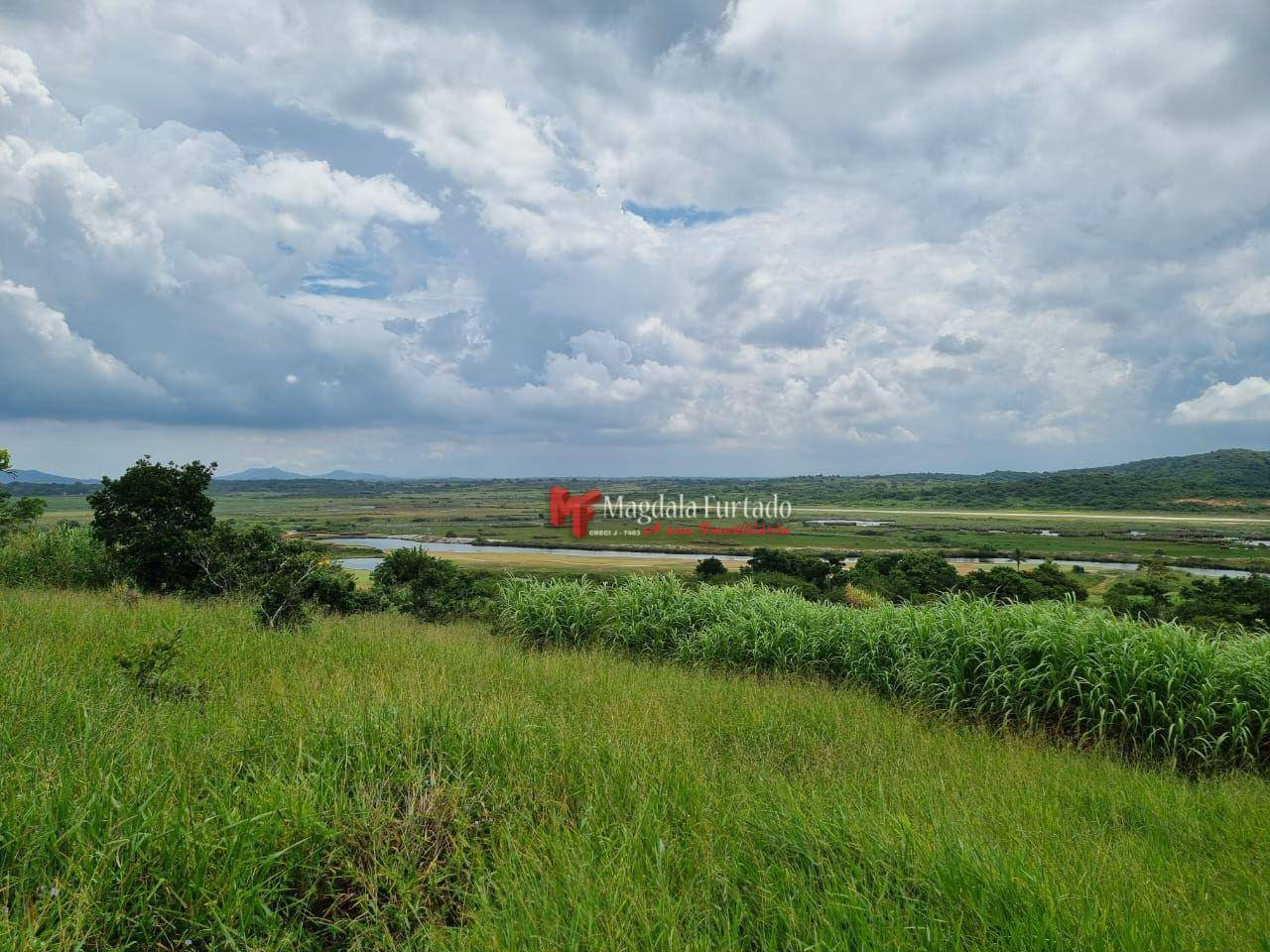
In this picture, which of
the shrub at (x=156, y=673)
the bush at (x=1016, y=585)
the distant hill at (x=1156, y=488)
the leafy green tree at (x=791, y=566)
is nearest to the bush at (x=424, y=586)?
the shrub at (x=156, y=673)

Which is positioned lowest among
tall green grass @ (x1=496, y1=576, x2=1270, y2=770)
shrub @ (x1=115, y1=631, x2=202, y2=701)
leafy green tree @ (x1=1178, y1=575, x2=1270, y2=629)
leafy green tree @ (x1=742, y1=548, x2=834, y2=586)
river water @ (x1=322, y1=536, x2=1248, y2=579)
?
river water @ (x1=322, y1=536, x2=1248, y2=579)

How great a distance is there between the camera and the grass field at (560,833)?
Result: 2.53 meters

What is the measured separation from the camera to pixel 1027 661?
6906 mm

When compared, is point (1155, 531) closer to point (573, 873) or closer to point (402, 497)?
point (573, 873)

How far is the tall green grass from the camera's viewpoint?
19.8 ft

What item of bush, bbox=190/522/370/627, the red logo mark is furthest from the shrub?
the red logo mark

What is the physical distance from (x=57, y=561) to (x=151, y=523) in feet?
10.7

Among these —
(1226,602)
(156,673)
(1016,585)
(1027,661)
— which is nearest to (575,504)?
(1016,585)

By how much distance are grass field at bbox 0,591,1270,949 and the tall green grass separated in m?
0.76

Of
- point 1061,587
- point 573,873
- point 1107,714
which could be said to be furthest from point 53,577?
point 1061,587

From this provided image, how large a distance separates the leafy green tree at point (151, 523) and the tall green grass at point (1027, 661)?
979 cm

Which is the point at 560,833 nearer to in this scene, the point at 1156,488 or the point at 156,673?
the point at 156,673

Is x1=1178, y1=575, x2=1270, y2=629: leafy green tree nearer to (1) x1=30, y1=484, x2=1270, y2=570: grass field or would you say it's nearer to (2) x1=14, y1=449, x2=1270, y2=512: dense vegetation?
(1) x1=30, y1=484, x2=1270, y2=570: grass field

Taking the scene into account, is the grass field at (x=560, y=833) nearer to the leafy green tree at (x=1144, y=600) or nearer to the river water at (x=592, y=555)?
the leafy green tree at (x=1144, y=600)
